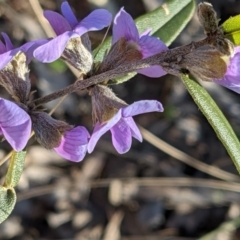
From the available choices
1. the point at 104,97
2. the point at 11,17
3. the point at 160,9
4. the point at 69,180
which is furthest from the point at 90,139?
the point at 11,17

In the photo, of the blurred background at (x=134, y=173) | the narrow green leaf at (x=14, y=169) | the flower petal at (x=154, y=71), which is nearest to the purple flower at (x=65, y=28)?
the flower petal at (x=154, y=71)

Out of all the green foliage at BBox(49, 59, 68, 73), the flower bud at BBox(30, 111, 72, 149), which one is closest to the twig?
the green foliage at BBox(49, 59, 68, 73)

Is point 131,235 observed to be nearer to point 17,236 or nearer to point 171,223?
point 171,223

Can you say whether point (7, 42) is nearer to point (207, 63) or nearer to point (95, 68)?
point (95, 68)

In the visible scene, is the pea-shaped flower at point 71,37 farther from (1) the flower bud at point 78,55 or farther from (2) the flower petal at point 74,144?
(2) the flower petal at point 74,144

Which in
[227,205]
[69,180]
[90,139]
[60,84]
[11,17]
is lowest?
[227,205]

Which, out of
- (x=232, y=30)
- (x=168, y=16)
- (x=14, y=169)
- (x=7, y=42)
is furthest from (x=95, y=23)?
(x=168, y=16)

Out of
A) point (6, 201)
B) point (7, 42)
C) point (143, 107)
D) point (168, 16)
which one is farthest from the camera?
point (168, 16)
